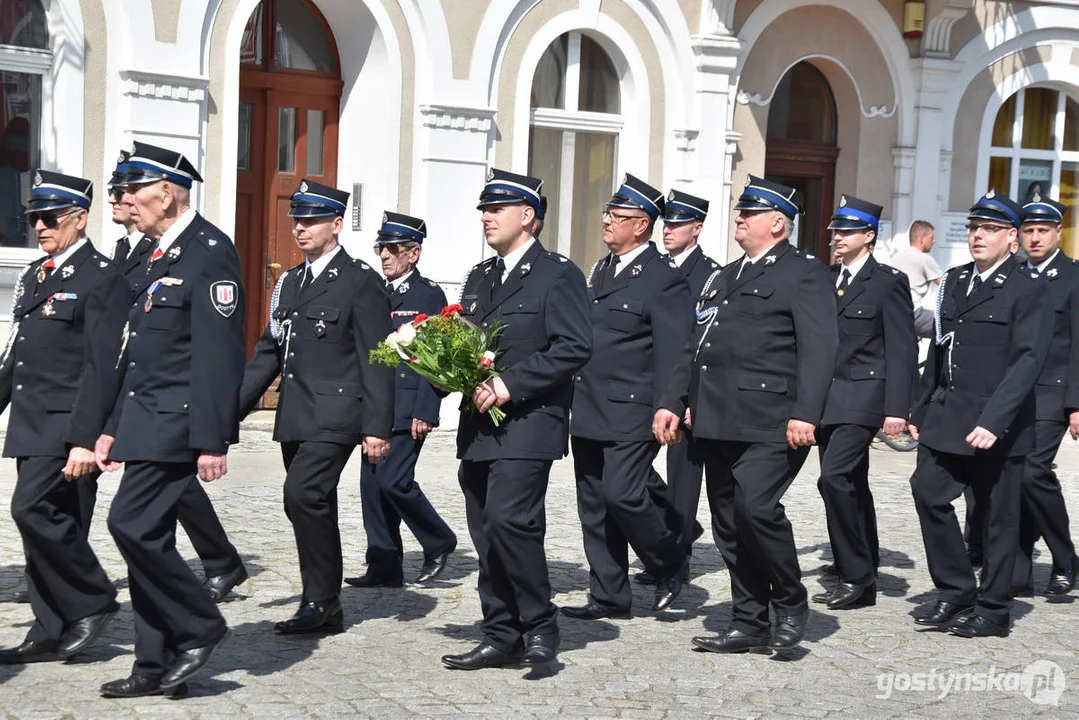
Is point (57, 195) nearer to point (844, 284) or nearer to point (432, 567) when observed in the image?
point (432, 567)

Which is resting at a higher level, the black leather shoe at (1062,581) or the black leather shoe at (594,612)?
the black leather shoe at (1062,581)

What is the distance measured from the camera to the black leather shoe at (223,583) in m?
7.63

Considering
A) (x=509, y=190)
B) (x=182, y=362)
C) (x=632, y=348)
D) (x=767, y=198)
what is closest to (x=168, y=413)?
(x=182, y=362)

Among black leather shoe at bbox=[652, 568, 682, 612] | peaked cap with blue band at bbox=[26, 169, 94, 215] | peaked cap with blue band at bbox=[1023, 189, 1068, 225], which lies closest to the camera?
peaked cap with blue band at bbox=[26, 169, 94, 215]

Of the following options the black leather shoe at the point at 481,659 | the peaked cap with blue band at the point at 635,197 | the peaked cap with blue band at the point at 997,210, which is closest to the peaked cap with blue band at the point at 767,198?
the peaked cap with blue band at the point at 635,197

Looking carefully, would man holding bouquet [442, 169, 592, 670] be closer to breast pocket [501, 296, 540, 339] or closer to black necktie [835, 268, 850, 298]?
breast pocket [501, 296, 540, 339]

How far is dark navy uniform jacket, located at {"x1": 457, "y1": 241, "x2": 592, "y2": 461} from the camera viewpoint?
6.46m

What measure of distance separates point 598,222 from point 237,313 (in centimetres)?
1076

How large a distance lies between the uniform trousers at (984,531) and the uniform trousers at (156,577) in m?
3.44

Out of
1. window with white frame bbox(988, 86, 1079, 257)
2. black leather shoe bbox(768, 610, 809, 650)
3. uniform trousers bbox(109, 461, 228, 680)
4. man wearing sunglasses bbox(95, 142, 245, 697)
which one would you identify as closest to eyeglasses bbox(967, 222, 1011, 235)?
black leather shoe bbox(768, 610, 809, 650)

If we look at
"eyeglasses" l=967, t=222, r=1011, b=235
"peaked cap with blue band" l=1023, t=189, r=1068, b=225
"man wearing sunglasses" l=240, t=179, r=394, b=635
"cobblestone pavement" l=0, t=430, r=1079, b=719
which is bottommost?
"cobblestone pavement" l=0, t=430, r=1079, b=719

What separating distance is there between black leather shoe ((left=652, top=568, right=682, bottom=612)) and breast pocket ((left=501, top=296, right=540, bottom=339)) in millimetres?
1814

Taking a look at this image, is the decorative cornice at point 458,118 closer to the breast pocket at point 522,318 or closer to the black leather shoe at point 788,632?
the breast pocket at point 522,318

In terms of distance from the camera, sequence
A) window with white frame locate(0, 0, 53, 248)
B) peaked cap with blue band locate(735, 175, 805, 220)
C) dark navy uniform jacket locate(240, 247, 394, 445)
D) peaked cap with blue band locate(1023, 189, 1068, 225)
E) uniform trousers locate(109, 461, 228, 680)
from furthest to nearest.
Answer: window with white frame locate(0, 0, 53, 248)
peaked cap with blue band locate(1023, 189, 1068, 225)
peaked cap with blue band locate(735, 175, 805, 220)
dark navy uniform jacket locate(240, 247, 394, 445)
uniform trousers locate(109, 461, 228, 680)
